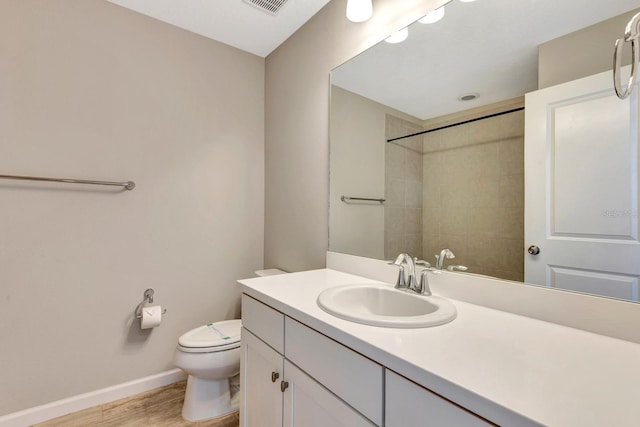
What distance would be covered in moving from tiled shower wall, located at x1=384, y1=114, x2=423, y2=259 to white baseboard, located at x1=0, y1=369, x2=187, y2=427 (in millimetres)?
1633

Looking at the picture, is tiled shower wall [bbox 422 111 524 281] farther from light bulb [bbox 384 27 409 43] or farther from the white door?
light bulb [bbox 384 27 409 43]

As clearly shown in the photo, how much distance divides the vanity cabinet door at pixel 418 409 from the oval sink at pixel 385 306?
18 centimetres

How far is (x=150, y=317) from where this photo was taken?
170cm

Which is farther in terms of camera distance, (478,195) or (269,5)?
(269,5)

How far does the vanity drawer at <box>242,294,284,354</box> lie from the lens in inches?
41.9

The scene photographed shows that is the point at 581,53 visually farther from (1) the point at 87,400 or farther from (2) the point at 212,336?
(1) the point at 87,400

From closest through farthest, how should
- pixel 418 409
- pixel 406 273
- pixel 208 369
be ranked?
pixel 418 409 → pixel 406 273 → pixel 208 369

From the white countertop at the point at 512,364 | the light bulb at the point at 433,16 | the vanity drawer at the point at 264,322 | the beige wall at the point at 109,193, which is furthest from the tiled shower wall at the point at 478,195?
the beige wall at the point at 109,193

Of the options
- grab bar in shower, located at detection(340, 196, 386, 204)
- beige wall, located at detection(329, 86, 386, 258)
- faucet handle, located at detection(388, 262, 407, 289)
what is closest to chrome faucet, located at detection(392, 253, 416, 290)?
faucet handle, located at detection(388, 262, 407, 289)

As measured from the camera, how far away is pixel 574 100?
838 mm

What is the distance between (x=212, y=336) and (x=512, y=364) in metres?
1.50

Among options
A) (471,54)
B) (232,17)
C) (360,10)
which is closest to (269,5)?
(232,17)

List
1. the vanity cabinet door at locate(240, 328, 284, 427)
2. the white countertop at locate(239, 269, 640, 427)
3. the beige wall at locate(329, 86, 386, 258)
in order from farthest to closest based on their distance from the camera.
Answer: the beige wall at locate(329, 86, 386, 258)
the vanity cabinet door at locate(240, 328, 284, 427)
the white countertop at locate(239, 269, 640, 427)

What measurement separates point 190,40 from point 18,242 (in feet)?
5.04
